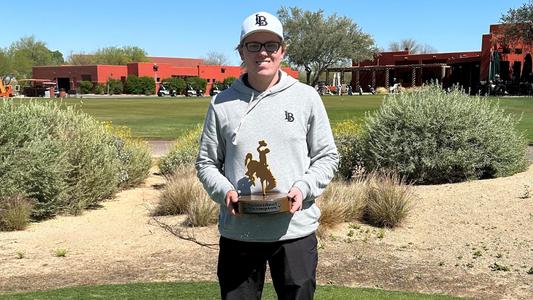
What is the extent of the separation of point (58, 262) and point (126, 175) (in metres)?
3.97

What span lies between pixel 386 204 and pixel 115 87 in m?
77.4

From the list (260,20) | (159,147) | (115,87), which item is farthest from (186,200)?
(115,87)

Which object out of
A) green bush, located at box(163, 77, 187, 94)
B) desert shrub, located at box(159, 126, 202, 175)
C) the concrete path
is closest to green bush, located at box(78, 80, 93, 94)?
green bush, located at box(163, 77, 187, 94)

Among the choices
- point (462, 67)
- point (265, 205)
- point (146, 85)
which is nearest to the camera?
point (265, 205)

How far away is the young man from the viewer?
9.15 ft

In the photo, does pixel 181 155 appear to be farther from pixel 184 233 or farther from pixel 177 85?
pixel 177 85

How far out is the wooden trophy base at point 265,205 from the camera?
2635 mm

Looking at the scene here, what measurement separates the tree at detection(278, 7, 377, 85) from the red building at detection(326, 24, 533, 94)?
2.07m

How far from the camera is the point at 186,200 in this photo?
27.1ft

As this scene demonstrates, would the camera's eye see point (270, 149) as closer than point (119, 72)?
Yes

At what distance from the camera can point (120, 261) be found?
6383 millimetres

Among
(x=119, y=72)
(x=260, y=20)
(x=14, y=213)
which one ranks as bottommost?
(x=14, y=213)

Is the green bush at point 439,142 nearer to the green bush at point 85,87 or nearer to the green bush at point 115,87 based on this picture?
the green bush at point 115,87

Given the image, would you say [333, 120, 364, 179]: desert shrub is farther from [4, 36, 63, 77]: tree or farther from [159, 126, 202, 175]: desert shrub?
[4, 36, 63, 77]: tree
